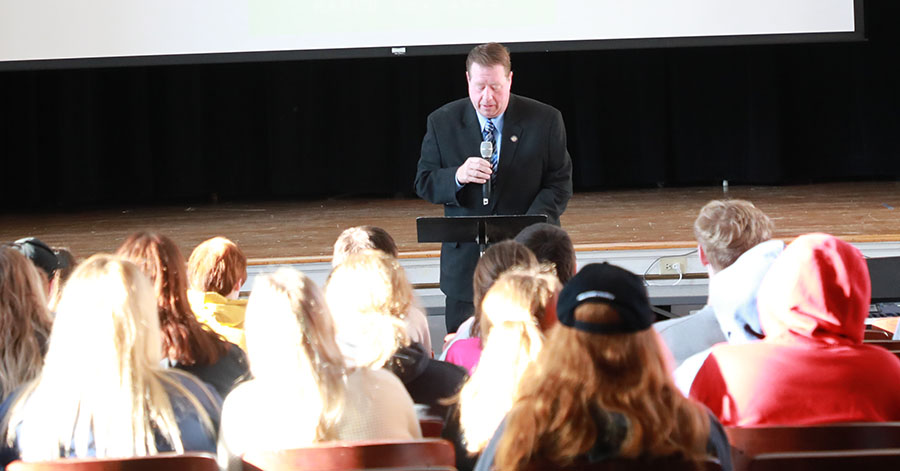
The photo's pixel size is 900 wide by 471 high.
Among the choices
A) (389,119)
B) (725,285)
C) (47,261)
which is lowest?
(725,285)

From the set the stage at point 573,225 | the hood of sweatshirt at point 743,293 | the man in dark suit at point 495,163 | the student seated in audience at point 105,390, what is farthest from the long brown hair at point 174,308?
the stage at point 573,225

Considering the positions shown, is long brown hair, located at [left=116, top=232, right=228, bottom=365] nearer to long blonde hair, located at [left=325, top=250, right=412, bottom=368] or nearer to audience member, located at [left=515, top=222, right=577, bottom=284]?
long blonde hair, located at [left=325, top=250, right=412, bottom=368]

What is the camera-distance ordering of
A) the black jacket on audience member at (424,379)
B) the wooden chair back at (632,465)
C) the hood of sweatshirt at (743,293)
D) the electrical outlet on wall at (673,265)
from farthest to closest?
the electrical outlet on wall at (673,265) < the hood of sweatshirt at (743,293) < the black jacket on audience member at (424,379) < the wooden chair back at (632,465)

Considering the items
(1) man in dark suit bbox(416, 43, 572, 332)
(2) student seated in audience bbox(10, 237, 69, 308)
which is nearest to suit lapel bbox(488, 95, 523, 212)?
(1) man in dark suit bbox(416, 43, 572, 332)

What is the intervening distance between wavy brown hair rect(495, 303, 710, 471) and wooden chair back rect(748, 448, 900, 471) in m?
0.23

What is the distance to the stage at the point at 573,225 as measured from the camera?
5.54m

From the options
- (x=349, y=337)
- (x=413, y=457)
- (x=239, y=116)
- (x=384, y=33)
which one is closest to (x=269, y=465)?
(x=413, y=457)

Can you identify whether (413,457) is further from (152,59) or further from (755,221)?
(152,59)

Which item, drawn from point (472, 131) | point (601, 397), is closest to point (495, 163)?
point (472, 131)

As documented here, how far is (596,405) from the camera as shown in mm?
1584

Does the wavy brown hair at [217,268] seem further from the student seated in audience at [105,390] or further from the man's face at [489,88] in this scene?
the man's face at [489,88]

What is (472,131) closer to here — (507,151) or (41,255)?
(507,151)

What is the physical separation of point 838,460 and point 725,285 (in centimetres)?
80

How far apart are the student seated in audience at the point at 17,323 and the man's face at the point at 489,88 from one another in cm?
193
